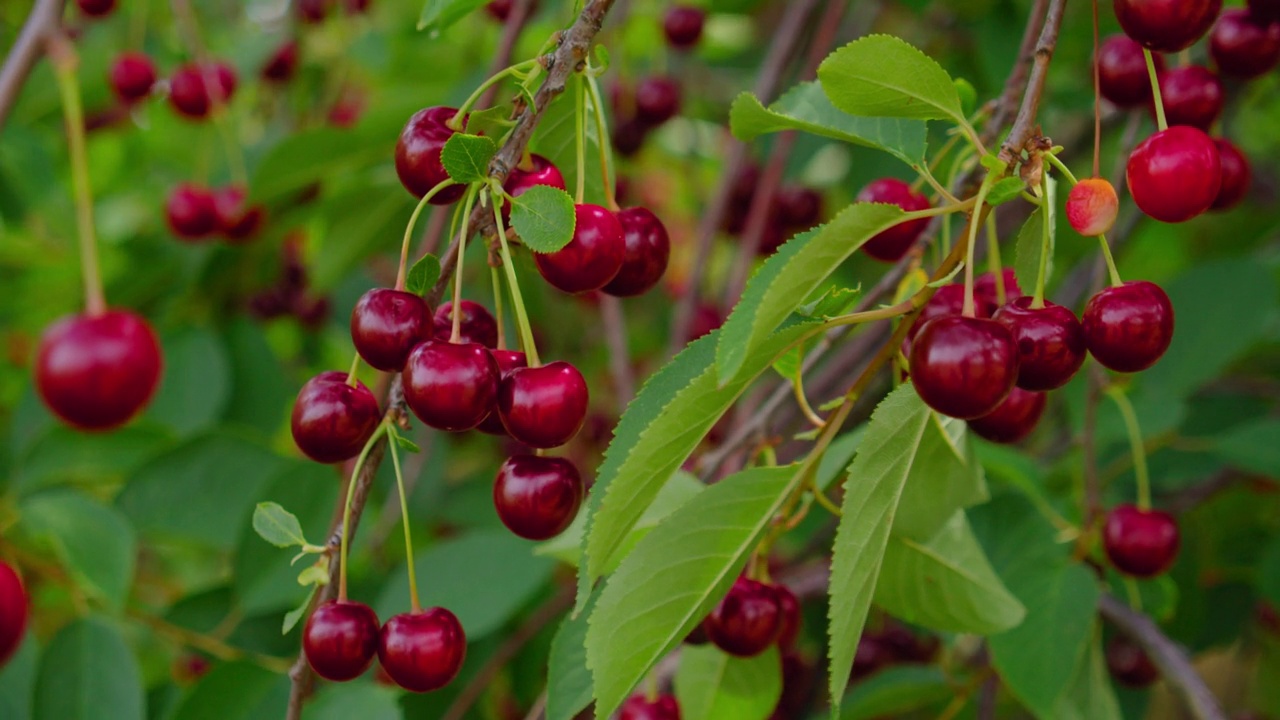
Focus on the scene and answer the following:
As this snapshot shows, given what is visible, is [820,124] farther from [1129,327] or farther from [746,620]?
[746,620]

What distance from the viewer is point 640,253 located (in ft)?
3.24

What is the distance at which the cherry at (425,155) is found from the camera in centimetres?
93

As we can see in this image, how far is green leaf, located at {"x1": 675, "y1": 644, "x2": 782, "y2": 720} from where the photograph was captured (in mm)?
1216

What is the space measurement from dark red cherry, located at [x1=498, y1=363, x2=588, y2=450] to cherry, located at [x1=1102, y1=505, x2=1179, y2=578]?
0.96 meters

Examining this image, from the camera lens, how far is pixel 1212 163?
35.9 inches

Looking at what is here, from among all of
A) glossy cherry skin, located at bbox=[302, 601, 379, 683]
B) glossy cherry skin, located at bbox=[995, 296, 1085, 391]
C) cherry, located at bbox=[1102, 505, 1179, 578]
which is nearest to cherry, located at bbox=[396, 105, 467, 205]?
glossy cherry skin, located at bbox=[302, 601, 379, 683]

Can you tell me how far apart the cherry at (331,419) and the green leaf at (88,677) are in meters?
0.65

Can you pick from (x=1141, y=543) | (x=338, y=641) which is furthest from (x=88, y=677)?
(x=1141, y=543)

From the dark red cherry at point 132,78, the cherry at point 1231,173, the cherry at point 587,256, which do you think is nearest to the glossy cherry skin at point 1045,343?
the cherry at point 587,256

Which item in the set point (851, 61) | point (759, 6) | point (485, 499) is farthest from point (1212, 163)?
point (759, 6)

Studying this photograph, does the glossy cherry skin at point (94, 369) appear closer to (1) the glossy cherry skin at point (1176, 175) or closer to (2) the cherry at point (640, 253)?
(2) the cherry at point (640, 253)

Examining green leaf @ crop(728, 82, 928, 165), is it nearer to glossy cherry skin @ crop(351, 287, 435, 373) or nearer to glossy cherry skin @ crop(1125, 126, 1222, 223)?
glossy cherry skin @ crop(1125, 126, 1222, 223)

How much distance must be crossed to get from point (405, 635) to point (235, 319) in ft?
5.27

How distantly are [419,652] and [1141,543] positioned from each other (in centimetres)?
102
